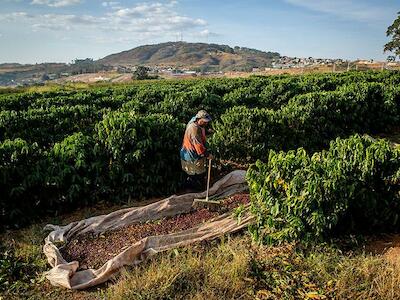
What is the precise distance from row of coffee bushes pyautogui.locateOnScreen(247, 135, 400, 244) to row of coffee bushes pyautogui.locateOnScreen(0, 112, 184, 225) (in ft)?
9.00

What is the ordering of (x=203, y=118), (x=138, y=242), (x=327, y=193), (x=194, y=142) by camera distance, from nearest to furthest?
1. (x=327, y=193)
2. (x=138, y=242)
3. (x=203, y=118)
4. (x=194, y=142)

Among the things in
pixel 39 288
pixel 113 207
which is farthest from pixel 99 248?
pixel 113 207

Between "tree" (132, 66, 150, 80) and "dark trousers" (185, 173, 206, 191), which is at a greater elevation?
"tree" (132, 66, 150, 80)

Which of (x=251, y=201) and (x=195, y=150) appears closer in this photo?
(x=251, y=201)

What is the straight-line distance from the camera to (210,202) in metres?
6.60

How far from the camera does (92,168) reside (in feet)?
22.8

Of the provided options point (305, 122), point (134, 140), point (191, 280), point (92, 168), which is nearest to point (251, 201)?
point (191, 280)

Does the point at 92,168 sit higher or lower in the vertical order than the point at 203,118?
lower

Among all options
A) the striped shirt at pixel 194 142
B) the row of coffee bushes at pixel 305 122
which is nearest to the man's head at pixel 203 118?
the striped shirt at pixel 194 142

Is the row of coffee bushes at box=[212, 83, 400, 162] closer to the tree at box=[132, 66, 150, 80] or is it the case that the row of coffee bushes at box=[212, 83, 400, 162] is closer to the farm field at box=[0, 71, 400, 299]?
the farm field at box=[0, 71, 400, 299]

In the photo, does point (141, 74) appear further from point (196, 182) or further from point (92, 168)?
point (92, 168)

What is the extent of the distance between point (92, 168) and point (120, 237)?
1592 mm

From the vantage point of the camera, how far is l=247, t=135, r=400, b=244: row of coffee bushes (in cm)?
479

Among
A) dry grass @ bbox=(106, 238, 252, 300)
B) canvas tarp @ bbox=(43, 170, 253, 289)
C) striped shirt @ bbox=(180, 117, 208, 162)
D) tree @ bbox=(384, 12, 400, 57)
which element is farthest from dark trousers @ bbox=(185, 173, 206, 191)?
tree @ bbox=(384, 12, 400, 57)
